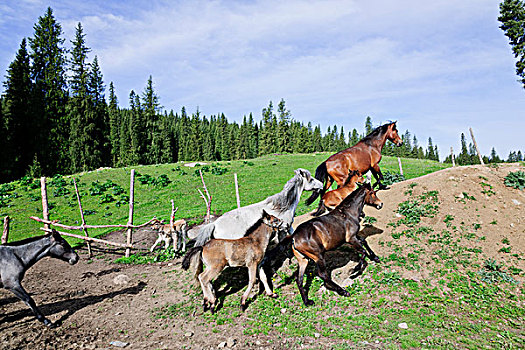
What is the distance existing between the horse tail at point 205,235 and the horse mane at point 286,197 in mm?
1863

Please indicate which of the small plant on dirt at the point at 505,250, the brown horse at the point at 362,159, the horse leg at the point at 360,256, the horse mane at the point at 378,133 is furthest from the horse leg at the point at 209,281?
the small plant on dirt at the point at 505,250

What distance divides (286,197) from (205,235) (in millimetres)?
2632

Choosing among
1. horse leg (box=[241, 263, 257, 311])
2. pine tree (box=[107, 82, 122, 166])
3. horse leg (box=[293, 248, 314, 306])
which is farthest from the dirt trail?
pine tree (box=[107, 82, 122, 166])

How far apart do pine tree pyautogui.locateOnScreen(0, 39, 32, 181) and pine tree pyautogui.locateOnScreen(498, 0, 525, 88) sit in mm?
51989

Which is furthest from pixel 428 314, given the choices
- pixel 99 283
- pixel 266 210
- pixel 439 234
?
pixel 99 283

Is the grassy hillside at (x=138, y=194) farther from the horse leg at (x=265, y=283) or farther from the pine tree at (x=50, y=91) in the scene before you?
the pine tree at (x=50, y=91)

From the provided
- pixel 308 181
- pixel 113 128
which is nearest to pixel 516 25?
pixel 308 181

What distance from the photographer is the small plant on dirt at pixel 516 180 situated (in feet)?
36.0

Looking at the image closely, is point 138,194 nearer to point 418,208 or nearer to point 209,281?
point 209,281

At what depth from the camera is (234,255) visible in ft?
24.3

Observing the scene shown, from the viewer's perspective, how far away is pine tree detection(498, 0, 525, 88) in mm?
26578

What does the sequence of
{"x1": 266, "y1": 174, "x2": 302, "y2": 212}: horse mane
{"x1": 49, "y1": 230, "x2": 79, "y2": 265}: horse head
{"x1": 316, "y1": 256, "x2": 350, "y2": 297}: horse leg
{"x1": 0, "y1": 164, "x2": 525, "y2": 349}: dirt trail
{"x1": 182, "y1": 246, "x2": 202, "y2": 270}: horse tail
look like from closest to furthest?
{"x1": 0, "y1": 164, "x2": 525, "y2": 349}: dirt trail, {"x1": 316, "y1": 256, "x2": 350, "y2": 297}: horse leg, {"x1": 182, "y1": 246, "x2": 202, "y2": 270}: horse tail, {"x1": 49, "y1": 230, "x2": 79, "y2": 265}: horse head, {"x1": 266, "y1": 174, "x2": 302, "y2": 212}: horse mane

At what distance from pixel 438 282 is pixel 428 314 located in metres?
→ 1.39

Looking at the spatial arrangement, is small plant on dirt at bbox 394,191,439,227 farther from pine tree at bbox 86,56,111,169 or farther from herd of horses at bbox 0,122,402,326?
pine tree at bbox 86,56,111,169
